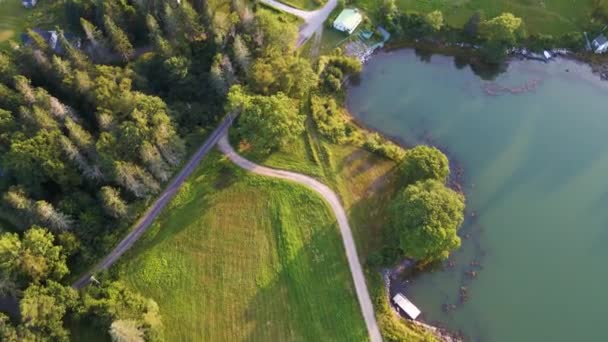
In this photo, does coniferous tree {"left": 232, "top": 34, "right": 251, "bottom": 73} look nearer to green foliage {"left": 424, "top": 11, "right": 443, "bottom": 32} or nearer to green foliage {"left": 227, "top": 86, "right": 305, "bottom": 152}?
green foliage {"left": 227, "top": 86, "right": 305, "bottom": 152}

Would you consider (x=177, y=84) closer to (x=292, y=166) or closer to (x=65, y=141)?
(x=65, y=141)

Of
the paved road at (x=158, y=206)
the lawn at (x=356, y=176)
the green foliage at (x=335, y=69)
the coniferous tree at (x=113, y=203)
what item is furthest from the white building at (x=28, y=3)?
the green foliage at (x=335, y=69)

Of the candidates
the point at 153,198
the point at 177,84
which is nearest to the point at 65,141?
the point at 153,198

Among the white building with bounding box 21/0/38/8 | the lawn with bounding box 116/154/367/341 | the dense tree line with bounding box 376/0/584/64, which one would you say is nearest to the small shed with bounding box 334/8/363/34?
the dense tree line with bounding box 376/0/584/64

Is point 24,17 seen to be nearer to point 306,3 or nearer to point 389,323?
point 306,3

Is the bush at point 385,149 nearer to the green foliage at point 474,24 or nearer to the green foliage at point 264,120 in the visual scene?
the green foliage at point 264,120

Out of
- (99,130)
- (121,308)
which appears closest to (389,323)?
(121,308)

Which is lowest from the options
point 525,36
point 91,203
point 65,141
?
point 91,203
